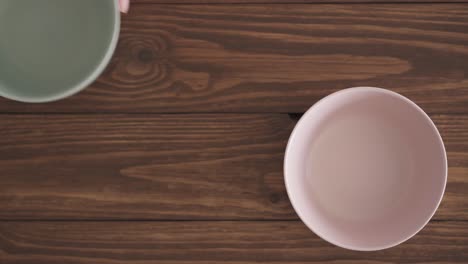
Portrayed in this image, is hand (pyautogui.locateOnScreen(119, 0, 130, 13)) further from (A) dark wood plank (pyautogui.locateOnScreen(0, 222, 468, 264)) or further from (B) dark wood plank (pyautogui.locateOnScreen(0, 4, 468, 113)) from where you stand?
(A) dark wood plank (pyautogui.locateOnScreen(0, 222, 468, 264))

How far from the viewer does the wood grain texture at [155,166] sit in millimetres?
670

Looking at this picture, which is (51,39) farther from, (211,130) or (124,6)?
(211,130)

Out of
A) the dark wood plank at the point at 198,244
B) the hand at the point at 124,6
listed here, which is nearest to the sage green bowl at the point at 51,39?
the hand at the point at 124,6

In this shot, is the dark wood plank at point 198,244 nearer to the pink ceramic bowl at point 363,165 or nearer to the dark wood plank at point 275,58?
the pink ceramic bowl at point 363,165

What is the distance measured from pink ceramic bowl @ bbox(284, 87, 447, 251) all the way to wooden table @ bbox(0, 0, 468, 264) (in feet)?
0.11

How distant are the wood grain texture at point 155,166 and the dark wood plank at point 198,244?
0.01 meters

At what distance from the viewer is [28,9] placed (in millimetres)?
666

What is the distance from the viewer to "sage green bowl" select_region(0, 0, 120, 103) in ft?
2.13

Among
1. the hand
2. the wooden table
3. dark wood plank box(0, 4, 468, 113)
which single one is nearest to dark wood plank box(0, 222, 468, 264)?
the wooden table

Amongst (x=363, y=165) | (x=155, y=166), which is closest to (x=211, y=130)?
(x=155, y=166)

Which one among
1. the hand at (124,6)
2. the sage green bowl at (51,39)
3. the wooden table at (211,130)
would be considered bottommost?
the wooden table at (211,130)

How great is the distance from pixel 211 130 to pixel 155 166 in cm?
8

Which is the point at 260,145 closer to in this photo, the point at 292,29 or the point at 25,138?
the point at 292,29

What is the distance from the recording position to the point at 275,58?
68 cm
